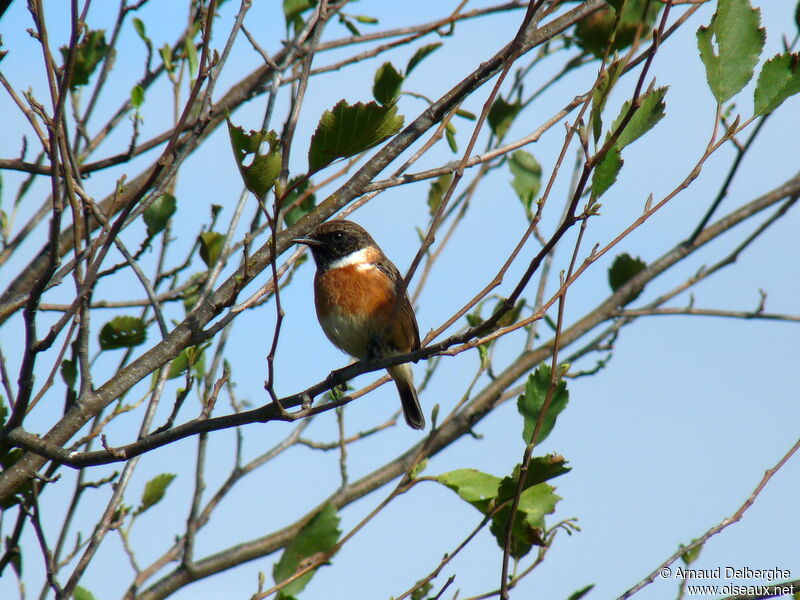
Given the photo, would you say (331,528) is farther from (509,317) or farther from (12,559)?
(509,317)

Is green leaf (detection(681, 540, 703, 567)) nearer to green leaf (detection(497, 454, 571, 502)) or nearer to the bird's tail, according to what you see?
green leaf (detection(497, 454, 571, 502))

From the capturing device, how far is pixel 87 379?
11.2 ft

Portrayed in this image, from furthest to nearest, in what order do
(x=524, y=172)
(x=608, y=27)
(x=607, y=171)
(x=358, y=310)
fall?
(x=358, y=310), (x=524, y=172), (x=608, y=27), (x=607, y=171)

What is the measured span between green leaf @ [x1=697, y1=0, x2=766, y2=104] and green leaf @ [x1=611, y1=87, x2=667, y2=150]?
180 mm

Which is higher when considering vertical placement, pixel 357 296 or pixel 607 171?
pixel 357 296

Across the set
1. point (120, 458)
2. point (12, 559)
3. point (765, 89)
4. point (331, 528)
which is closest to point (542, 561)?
point (331, 528)

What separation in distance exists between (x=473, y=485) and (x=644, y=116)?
5.37 feet

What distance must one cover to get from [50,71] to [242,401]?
3544 mm

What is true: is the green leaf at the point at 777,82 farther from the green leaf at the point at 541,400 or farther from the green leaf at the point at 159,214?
the green leaf at the point at 159,214

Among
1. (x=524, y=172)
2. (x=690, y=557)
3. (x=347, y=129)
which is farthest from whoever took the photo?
(x=524, y=172)

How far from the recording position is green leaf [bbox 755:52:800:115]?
2885mm

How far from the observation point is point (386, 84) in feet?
14.3

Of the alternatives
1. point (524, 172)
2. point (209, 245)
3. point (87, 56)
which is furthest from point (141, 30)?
point (524, 172)

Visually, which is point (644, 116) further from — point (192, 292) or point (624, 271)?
point (624, 271)
